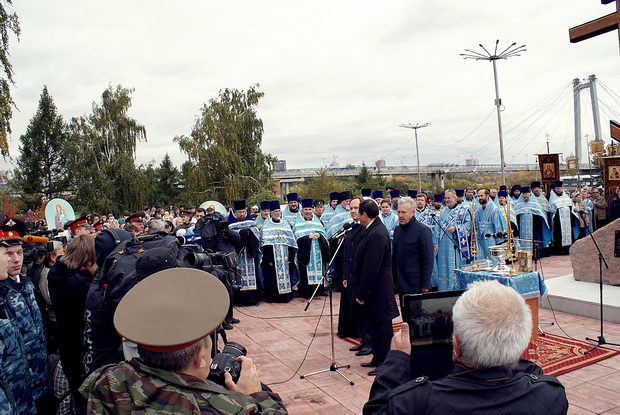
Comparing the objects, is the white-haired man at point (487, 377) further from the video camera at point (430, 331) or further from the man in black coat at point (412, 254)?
the man in black coat at point (412, 254)

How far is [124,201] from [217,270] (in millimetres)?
28616

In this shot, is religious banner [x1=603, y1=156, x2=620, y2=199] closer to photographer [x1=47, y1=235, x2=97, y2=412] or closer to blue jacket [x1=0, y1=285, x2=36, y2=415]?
photographer [x1=47, y1=235, x2=97, y2=412]

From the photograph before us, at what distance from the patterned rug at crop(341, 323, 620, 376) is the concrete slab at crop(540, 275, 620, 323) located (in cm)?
121

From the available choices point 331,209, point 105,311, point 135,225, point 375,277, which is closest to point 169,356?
point 105,311

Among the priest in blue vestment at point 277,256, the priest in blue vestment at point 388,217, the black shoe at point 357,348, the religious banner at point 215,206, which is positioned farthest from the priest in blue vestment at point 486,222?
the religious banner at point 215,206

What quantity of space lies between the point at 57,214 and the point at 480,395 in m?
9.43

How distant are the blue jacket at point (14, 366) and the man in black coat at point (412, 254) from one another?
412 cm

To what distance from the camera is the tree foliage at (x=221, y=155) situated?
30828 mm

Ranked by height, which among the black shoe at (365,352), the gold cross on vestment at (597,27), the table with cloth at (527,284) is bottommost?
the black shoe at (365,352)

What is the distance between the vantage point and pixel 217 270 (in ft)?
14.1

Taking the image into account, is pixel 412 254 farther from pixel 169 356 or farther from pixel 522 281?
pixel 169 356

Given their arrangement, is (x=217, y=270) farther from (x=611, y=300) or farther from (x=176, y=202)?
(x=176, y=202)

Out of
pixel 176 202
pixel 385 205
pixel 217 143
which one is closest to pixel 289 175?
pixel 176 202

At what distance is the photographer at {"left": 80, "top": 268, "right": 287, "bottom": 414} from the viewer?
1.38 metres
